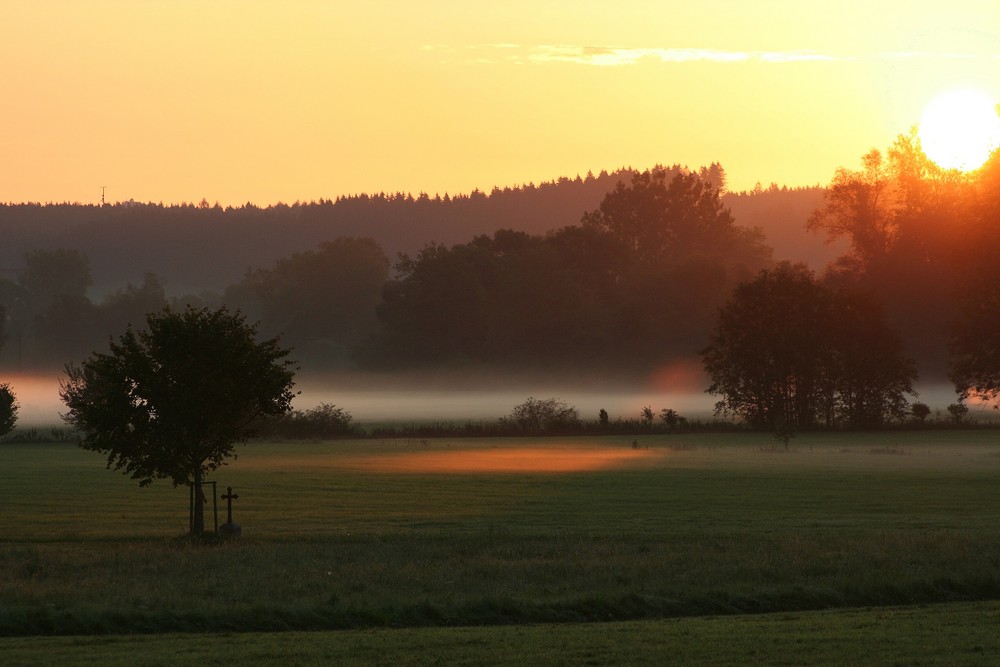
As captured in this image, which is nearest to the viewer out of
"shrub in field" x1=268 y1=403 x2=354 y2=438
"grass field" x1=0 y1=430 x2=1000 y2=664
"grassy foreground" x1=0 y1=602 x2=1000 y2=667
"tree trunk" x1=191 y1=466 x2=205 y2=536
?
"grassy foreground" x1=0 y1=602 x2=1000 y2=667

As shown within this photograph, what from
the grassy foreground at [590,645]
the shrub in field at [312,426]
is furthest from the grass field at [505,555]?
the shrub in field at [312,426]

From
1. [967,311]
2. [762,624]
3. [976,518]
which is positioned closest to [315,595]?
[762,624]

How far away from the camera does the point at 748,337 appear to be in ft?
318

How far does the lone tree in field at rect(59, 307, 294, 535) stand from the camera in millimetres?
36656

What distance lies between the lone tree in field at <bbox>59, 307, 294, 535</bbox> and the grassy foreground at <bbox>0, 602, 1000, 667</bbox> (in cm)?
1587

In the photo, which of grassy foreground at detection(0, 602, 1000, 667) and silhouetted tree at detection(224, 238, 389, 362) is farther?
silhouetted tree at detection(224, 238, 389, 362)

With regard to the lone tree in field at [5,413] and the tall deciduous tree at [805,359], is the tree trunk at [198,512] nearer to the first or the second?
the lone tree in field at [5,413]

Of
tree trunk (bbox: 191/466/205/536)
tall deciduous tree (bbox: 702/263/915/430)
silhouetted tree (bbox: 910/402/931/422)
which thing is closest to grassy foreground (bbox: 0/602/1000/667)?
tree trunk (bbox: 191/466/205/536)

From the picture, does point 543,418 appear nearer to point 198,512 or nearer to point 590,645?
point 198,512

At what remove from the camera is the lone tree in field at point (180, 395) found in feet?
120

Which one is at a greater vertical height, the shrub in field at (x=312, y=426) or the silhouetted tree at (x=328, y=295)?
the silhouetted tree at (x=328, y=295)

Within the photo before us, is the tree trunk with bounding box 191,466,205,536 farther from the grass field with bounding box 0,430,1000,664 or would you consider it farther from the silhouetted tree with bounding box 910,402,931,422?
the silhouetted tree with bounding box 910,402,931,422

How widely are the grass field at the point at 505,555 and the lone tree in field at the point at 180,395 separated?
80.9 inches

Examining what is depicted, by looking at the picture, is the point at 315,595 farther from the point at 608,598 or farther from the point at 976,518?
the point at 976,518
